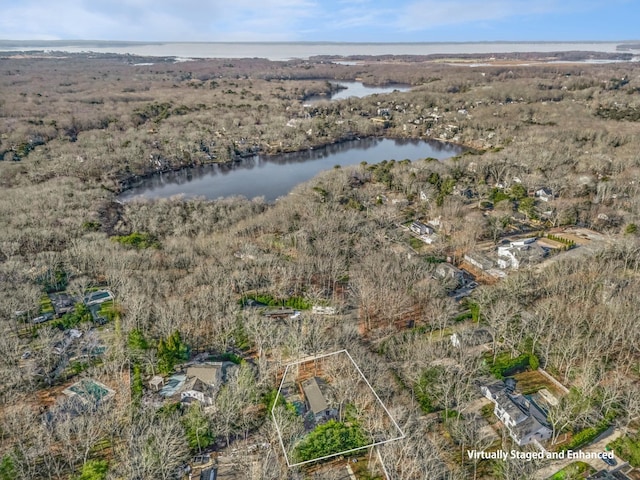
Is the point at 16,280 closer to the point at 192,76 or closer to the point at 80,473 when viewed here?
the point at 80,473

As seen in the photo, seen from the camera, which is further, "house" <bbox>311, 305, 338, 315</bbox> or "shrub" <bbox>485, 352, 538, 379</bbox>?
"house" <bbox>311, 305, 338, 315</bbox>

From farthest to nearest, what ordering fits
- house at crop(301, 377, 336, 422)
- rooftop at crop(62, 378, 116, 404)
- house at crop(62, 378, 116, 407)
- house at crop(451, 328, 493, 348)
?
house at crop(451, 328, 493, 348) < rooftop at crop(62, 378, 116, 404) < house at crop(62, 378, 116, 407) < house at crop(301, 377, 336, 422)

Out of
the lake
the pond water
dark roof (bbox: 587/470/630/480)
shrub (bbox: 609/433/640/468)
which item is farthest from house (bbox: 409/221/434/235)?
the pond water

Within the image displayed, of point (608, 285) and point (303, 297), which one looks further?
point (303, 297)

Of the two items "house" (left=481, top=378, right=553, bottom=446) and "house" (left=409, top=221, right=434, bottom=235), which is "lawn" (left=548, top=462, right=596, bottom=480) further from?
"house" (left=409, top=221, right=434, bottom=235)

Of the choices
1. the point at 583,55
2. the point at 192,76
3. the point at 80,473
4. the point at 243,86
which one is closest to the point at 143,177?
the point at 80,473

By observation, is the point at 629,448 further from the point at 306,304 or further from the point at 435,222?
the point at 435,222

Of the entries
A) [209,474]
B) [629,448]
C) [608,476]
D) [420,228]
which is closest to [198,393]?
[209,474]
